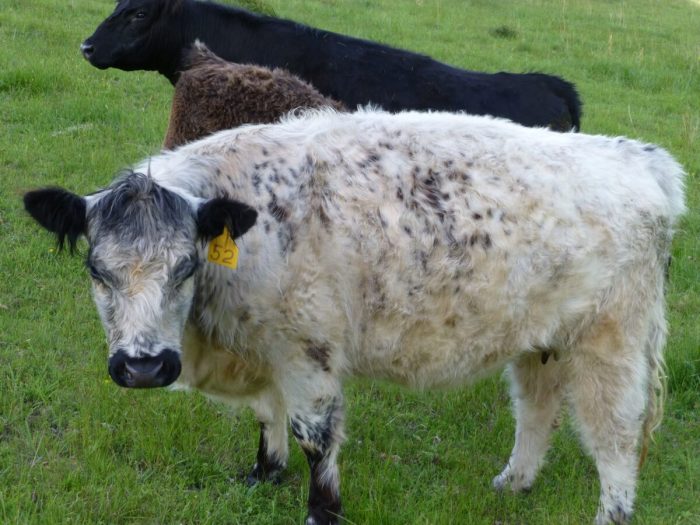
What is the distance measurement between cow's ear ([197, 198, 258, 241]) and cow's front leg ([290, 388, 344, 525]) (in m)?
0.93

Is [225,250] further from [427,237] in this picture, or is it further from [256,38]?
[256,38]

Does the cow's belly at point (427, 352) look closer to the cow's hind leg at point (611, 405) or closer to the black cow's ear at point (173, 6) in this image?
the cow's hind leg at point (611, 405)

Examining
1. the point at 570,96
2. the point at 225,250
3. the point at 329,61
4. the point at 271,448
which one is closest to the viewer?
the point at 225,250

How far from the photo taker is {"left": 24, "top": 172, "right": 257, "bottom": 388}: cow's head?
11.3 ft

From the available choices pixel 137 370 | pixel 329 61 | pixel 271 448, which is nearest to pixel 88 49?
pixel 329 61

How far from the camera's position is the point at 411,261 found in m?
4.03

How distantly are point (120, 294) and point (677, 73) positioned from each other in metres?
13.6

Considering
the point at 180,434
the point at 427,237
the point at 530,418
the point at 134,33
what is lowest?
the point at 180,434

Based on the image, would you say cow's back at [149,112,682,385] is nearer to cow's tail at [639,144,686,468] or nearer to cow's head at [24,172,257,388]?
cow's tail at [639,144,686,468]

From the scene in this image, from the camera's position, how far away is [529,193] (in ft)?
13.6

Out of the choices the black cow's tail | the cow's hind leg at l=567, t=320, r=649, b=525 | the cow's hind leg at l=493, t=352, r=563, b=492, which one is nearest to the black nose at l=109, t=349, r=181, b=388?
the cow's hind leg at l=567, t=320, r=649, b=525

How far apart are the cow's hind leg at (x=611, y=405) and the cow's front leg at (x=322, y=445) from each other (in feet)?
3.96

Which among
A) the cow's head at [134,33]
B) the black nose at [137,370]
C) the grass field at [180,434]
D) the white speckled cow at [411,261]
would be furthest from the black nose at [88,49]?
the black nose at [137,370]

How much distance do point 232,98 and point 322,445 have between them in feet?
7.63
